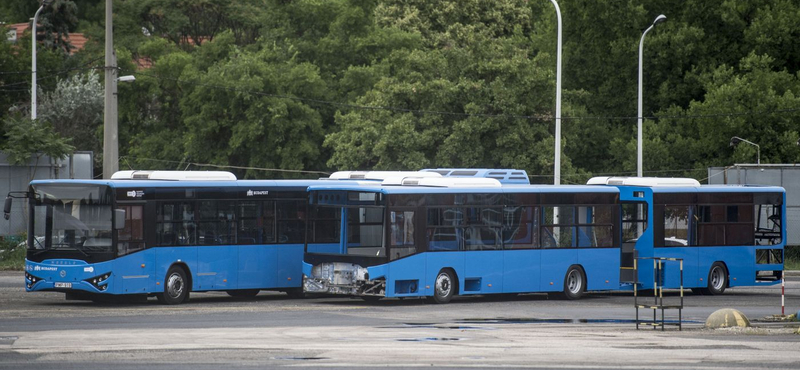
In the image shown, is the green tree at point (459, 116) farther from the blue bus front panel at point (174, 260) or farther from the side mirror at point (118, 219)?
the side mirror at point (118, 219)

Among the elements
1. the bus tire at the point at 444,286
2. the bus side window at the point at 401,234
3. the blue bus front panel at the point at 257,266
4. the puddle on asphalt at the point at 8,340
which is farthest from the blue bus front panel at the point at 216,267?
the puddle on asphalt at the point at 8,340

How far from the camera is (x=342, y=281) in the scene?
2609cm

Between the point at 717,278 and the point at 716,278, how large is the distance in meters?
0.03

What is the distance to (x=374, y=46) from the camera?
60344mm

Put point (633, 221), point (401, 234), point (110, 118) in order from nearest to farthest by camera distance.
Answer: point (401, 234), point (633, 221), point (110, 118)

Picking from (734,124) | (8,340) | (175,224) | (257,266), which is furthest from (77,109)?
(8,340)

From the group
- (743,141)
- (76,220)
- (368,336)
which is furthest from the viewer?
(743,141)

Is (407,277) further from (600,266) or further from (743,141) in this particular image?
(743,141)

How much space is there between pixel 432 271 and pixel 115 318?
288 inches

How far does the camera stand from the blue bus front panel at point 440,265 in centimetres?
2633

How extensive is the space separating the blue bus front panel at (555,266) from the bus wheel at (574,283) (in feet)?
0.52

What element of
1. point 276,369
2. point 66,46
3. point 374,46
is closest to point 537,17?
point 374,46

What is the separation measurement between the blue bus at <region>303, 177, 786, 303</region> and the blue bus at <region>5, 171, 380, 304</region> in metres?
1.04

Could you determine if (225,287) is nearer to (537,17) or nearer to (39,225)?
(39,225)
